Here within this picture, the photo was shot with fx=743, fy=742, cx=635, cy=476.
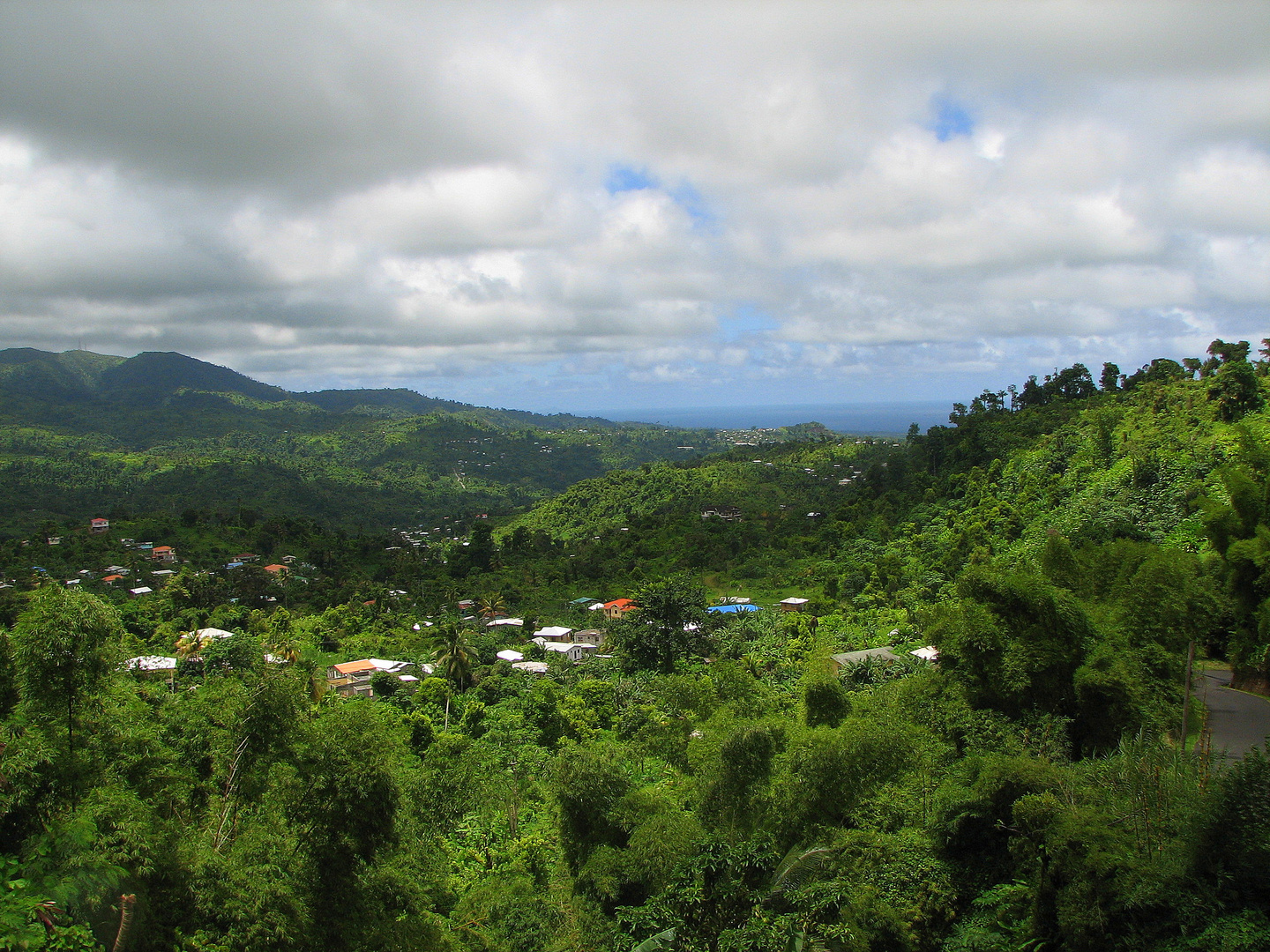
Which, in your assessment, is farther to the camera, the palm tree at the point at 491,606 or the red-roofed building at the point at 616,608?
the palm tree at the point at 491,606

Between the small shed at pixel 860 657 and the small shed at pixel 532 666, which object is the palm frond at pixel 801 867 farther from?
the small shed at pixel 532 666

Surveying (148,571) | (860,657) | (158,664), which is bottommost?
(148,571)

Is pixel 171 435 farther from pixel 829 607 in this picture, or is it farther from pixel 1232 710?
pixel 1232 710

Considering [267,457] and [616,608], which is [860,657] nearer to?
[616,608]

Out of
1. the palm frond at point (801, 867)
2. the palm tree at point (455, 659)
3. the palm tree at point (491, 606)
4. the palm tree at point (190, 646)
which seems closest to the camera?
the palm frond at point (801, 867)

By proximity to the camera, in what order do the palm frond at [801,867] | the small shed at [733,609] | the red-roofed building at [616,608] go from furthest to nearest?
the red-roofed building at [616,608] < the small shed at [733,609] < the palm frond at [801,867]

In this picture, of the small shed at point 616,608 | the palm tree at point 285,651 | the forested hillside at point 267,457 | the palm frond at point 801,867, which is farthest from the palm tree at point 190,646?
the forested hillside at point 267,457

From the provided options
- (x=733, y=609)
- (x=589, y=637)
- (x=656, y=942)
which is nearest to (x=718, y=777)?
(x=656, y=942)
